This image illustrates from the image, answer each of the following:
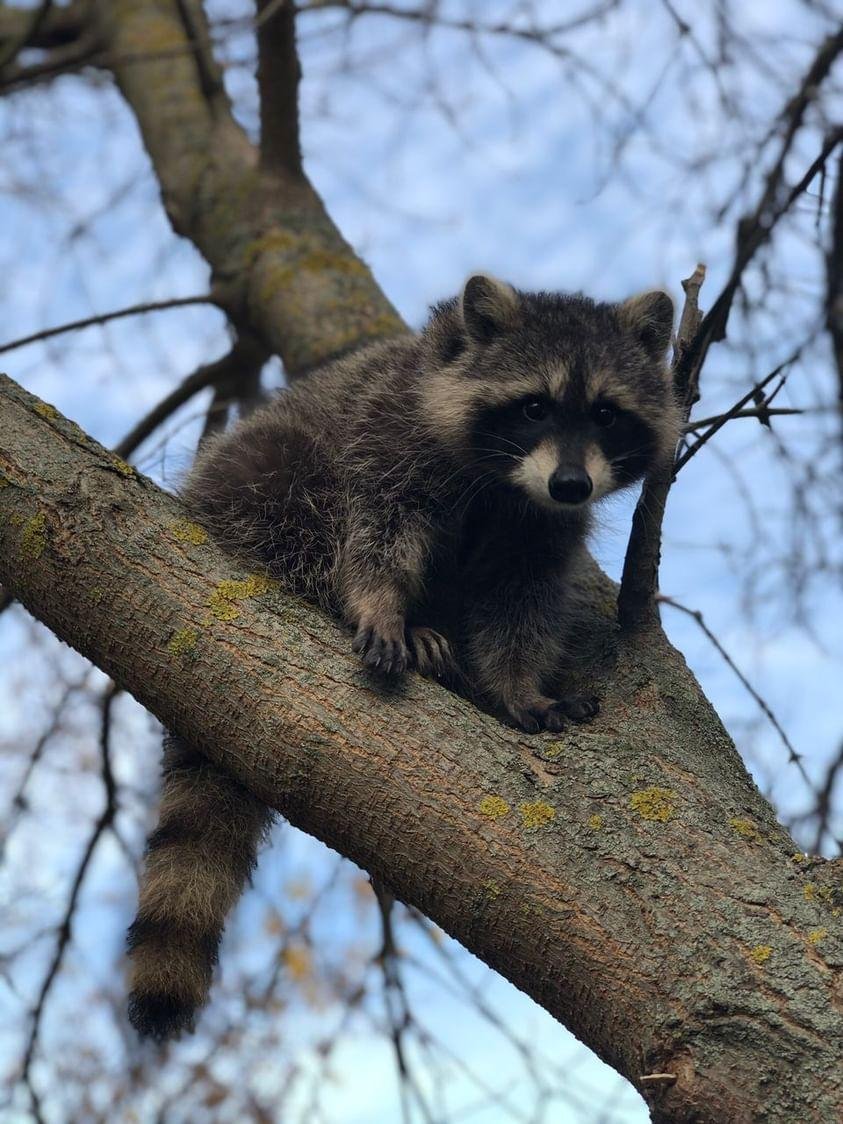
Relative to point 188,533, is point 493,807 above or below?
below

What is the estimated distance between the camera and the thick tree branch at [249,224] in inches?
177

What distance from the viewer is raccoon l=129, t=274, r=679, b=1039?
3006mm

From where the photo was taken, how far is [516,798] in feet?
7.82

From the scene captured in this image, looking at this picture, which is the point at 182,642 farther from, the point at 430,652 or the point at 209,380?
the point at 209,380

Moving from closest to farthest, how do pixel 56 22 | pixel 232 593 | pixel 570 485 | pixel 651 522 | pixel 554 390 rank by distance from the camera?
pixel 232 593 < pixel 651 522 < pixel 570 485 < pixel 554 390 < pixel 56 22

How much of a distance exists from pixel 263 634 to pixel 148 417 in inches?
91.2

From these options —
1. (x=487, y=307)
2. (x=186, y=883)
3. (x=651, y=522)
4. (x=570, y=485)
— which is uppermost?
(x=487, y=307)

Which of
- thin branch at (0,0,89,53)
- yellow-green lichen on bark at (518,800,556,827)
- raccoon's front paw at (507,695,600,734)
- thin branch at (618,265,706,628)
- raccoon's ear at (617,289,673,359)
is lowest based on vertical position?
A: yellow-green lichen on bark at (518,800,556,827)

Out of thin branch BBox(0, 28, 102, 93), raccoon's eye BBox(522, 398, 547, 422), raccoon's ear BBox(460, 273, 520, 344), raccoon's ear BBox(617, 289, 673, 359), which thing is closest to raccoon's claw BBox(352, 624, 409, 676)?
raccoon's eye BBox(522, 398, 547, 422)

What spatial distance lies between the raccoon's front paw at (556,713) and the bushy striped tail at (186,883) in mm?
743

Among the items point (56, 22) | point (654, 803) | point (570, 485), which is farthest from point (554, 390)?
point (56, 22)

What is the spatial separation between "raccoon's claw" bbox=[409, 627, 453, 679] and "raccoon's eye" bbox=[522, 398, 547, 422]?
0.68 m

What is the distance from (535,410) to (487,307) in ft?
1.26

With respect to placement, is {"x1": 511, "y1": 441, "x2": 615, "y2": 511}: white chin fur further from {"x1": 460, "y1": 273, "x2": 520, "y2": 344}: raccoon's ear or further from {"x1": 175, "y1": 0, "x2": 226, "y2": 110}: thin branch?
{"x1": 175, "y1": 0, "x2": 226, "y2": 110}: thin branch
